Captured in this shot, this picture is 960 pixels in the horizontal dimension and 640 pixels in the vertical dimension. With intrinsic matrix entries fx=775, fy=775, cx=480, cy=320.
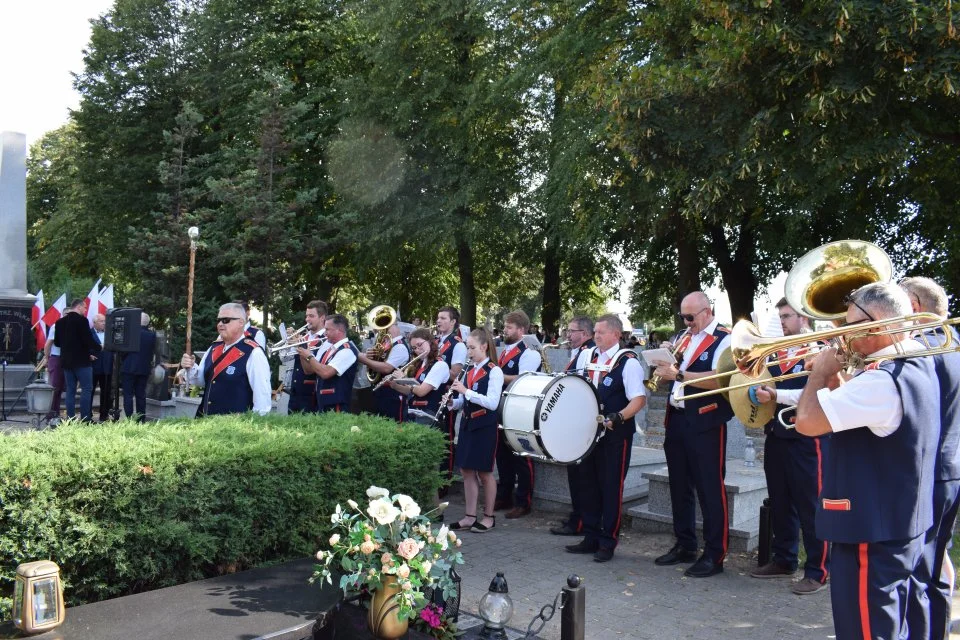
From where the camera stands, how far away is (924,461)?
12.3ft

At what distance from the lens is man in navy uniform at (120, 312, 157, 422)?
1351 centimetres

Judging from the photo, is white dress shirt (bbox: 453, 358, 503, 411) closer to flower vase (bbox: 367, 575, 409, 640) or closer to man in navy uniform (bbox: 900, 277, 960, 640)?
flower vase (bbox: 367, 575, 409, 640)

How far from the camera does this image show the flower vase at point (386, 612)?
404cm

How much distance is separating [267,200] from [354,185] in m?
5.26

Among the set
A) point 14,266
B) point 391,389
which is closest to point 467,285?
point 14,266

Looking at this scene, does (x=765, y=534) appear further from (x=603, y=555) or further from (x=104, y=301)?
(x=104, y=301)

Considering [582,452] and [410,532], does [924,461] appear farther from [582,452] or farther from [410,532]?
[582,452]

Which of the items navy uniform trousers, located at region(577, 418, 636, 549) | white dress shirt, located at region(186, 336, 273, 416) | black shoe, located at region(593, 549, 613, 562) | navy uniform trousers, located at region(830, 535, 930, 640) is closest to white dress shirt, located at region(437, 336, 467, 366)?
navy uniform trousers, located at region(577, 418, 636, 549)

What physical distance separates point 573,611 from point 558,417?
8.74ft

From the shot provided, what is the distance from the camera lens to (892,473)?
3729 millimetres

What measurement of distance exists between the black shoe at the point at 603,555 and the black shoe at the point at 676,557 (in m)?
0.40

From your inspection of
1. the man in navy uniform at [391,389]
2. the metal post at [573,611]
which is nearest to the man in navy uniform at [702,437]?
the metal post at [573,611]

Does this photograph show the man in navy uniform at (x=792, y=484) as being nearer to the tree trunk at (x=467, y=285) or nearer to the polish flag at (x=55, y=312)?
the polish flag at (x=55, y=312)

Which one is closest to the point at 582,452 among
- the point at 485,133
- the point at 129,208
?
the point at 485,133
